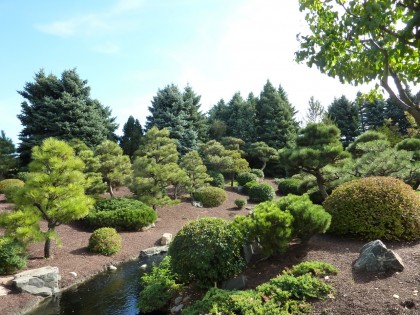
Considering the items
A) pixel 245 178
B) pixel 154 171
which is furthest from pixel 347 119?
pixel 154 171

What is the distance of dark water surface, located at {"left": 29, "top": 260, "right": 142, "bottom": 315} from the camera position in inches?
301

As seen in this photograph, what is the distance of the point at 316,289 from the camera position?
5676 mm

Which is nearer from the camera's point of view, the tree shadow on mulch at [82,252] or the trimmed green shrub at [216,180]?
the tree shadow on mulch at [82,252]

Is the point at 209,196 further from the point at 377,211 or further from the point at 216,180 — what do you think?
the point at 377,211

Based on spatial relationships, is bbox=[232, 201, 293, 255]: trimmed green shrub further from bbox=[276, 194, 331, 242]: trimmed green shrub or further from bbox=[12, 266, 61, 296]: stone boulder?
bbox=[12, 266, 61, 296]: stone boulder

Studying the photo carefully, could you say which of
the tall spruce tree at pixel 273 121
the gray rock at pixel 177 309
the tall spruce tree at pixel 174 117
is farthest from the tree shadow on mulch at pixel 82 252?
the tall spruce tree at pixel 273 121

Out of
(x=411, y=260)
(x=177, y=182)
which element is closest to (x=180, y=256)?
(x=411, y=260)

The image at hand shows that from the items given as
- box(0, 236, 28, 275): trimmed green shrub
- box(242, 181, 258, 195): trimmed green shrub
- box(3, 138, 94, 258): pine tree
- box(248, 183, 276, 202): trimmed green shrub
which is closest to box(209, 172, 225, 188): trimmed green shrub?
box(242, 181, 258, 195): trimmed green shrub

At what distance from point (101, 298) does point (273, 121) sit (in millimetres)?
29372

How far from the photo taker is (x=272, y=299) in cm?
546

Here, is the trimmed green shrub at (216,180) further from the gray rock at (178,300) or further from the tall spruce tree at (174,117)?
the gray rock at (178,300)

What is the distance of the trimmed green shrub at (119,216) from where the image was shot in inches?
573

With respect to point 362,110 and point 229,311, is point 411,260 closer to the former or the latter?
point 229,311

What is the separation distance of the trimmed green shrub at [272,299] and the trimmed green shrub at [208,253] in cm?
71
